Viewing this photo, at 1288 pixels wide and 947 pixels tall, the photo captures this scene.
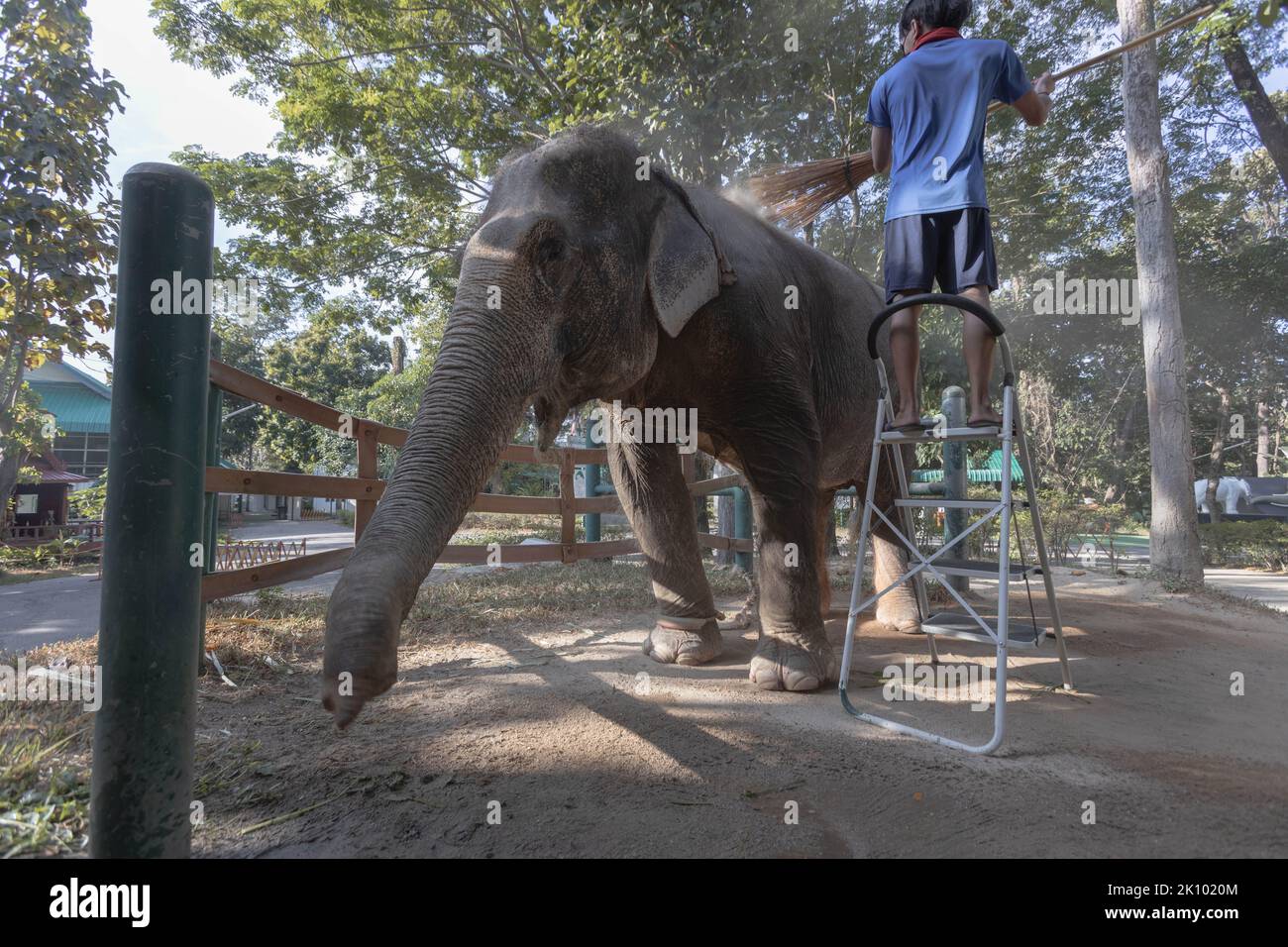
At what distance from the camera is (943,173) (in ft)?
9.47

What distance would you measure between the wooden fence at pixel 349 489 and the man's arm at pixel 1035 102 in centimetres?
265

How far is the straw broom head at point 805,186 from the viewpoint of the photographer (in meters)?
4.82

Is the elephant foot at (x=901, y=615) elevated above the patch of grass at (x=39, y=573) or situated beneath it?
elevated above

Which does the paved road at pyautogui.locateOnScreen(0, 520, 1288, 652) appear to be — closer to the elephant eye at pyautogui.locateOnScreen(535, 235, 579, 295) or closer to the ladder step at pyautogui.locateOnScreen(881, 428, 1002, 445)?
the elephant eye at pyautogui.locateOnScreen(535, 235, 579, 295)

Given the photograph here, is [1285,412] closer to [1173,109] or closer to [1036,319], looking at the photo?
[1036,319]

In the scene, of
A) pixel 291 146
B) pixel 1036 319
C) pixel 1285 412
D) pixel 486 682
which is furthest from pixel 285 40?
pixel 1285 412

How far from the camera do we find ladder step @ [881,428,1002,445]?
8.83 feet

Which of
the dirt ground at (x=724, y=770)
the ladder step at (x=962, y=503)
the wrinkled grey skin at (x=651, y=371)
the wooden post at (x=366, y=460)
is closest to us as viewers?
the dirt ground at (x=724, y=770)

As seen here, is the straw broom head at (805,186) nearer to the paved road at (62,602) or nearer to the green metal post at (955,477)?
the green metal post at (955,477)

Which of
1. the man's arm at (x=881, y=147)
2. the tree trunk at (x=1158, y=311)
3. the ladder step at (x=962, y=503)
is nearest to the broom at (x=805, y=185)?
the man's arm at (x=881, y=147)

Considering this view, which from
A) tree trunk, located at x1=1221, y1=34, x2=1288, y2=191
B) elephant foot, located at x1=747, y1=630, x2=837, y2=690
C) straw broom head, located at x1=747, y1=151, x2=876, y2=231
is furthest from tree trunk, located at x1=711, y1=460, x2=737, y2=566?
tree trunk, located at x1=1221, y1=34, x2=1288, y2=191

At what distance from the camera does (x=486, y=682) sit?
3.42m

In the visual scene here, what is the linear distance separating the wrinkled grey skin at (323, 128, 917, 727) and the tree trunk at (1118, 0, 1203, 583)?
5.89 metres

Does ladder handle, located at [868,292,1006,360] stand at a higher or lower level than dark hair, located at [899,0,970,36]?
lower
